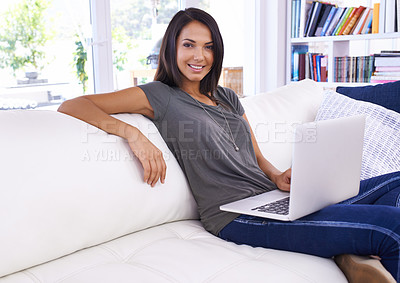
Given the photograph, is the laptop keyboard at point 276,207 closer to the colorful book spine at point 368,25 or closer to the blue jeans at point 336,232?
the blue jeans at point 336,232

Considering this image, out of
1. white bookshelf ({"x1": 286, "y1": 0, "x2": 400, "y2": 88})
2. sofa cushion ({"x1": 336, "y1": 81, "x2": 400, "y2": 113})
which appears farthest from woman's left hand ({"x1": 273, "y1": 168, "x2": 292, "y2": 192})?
white bookshelf ({"x1": 286, "y1": 0, "x2": 400, "y2": 88})

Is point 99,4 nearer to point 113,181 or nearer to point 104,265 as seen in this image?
point 113,181

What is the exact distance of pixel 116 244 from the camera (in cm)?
138

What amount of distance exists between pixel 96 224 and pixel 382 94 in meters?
1.67

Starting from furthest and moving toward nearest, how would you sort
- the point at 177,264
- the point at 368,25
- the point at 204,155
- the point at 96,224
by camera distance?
the point at 368,25
the point at 204,155
the point at 96,224
the point at 177,264

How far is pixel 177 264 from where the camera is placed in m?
1.21

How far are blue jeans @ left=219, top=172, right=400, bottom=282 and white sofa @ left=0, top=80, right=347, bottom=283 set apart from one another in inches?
1.4

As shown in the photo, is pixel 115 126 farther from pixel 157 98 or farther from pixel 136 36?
pixel 136 36

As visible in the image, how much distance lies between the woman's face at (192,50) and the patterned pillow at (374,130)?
0.80m

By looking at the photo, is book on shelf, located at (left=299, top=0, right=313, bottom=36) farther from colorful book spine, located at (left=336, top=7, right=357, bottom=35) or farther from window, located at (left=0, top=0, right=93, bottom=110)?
window, located at (left=0, top=0, right=93, bottom=110)

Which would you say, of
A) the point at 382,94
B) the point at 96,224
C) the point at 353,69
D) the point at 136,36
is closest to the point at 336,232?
the point at 96,224

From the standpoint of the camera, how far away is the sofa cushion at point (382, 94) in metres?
2.25

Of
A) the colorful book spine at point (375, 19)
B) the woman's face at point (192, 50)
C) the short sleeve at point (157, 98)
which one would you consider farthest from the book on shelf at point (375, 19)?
the short sleeve at point (157, 98)

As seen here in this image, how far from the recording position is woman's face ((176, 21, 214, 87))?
66.7 inches
